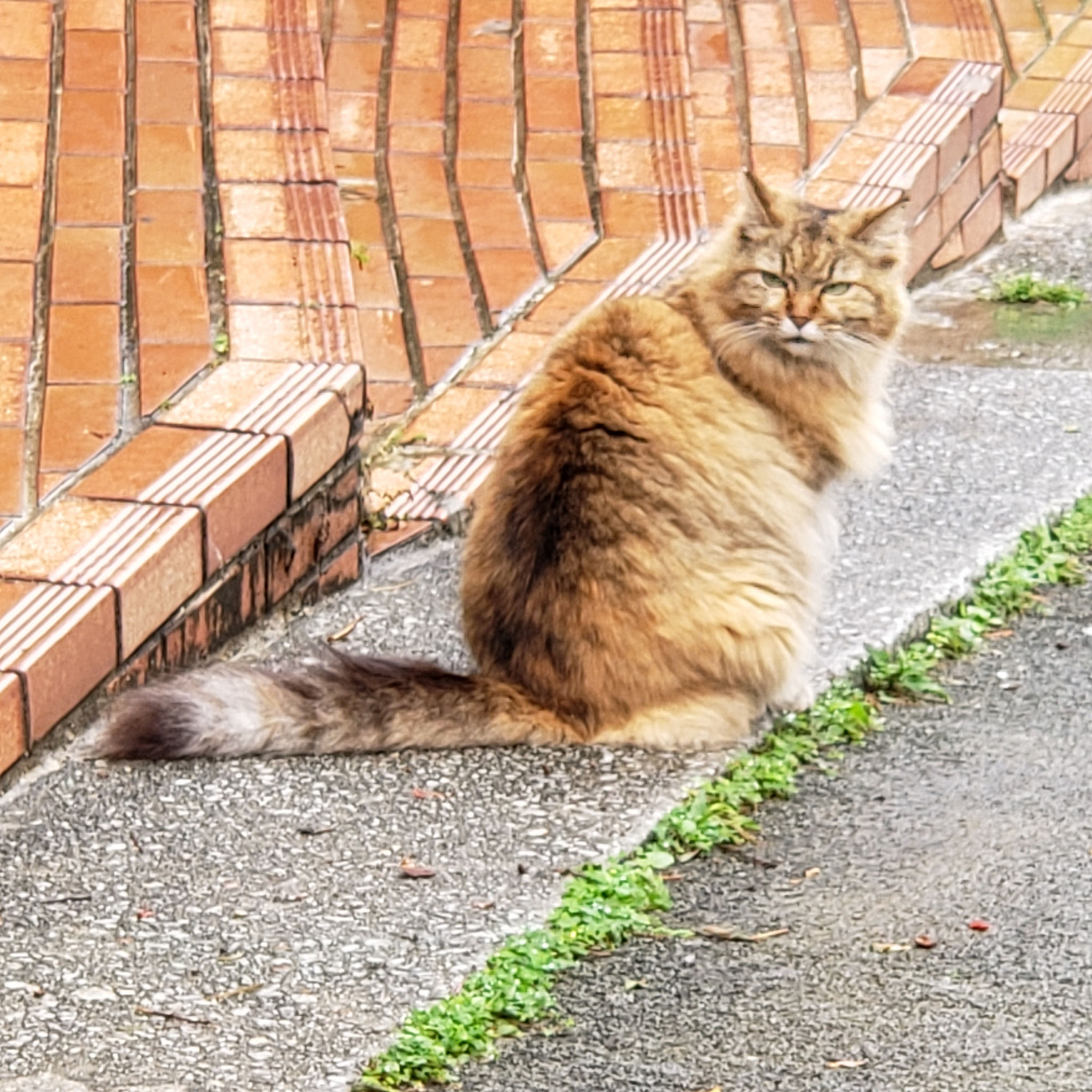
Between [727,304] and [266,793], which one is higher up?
[727,304]

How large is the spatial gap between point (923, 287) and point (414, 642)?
2756 millimetres

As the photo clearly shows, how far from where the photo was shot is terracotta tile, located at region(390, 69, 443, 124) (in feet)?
19.7

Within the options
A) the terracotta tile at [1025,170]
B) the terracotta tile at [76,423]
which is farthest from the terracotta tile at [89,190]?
the terracotta tile at [1025,170]

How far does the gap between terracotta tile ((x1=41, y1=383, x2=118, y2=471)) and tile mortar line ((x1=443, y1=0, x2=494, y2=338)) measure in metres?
1.33

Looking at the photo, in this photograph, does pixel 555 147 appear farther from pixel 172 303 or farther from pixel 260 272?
pixel 172 303

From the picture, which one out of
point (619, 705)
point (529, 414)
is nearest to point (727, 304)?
point (529, 414)

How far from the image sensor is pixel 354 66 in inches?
240

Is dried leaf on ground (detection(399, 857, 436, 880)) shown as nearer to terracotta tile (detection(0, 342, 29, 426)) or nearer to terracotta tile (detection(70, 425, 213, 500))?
terracotta tile (detection(70, 425, 213, 500))

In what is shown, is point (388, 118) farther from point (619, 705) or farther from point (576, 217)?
point (619, 705)

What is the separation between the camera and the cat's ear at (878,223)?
13.7 ft

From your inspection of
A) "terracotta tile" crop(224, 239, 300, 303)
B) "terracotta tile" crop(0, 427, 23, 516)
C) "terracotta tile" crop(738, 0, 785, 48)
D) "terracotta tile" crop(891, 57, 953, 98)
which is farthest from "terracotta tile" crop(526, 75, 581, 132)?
"terracotta tile" crop(0, 427, 23, 516)

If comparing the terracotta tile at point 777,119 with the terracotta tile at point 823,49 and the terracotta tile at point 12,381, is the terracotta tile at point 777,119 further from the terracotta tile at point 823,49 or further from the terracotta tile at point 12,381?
the terracotta tile at point 12,381

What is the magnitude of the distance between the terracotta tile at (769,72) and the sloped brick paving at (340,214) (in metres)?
0.01

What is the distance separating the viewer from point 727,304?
416 centimetres
